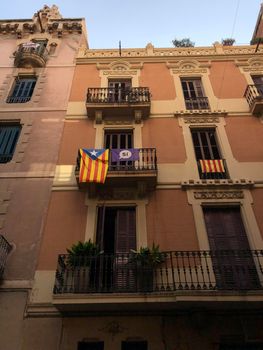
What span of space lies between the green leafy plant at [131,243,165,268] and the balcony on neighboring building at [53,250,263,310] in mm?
88

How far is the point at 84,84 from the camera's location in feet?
49.6

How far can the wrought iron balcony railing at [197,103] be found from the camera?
45.4ft

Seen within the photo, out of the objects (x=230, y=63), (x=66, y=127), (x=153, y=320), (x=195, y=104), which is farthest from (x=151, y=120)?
(x=153, y=320)

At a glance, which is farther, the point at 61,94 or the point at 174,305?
the point at 61,94

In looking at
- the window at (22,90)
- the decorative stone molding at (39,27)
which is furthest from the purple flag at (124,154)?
the decorative stone molding at (39,27)

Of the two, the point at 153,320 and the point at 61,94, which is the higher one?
the point at 61,94

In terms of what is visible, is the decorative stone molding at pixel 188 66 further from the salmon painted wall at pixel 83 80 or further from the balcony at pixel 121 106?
the salmon painted wall at pixel 83 80

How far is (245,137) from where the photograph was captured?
12.3 meters

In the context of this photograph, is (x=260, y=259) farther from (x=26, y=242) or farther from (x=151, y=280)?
(x=26, y=242)

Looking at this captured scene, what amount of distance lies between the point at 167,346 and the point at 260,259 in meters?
3.57

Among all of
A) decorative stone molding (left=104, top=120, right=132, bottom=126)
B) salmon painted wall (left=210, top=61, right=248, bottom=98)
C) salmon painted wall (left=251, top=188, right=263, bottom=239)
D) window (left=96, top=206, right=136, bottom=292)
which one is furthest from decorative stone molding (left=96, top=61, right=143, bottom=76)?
salmon painted wall (left=251, top=188, right=263, bottom=239)

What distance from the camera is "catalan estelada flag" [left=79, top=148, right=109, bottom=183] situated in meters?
10.3

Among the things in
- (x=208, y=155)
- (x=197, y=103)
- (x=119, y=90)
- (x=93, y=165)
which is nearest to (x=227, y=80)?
(x=197, y=103)

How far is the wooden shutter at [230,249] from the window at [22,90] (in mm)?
9790
